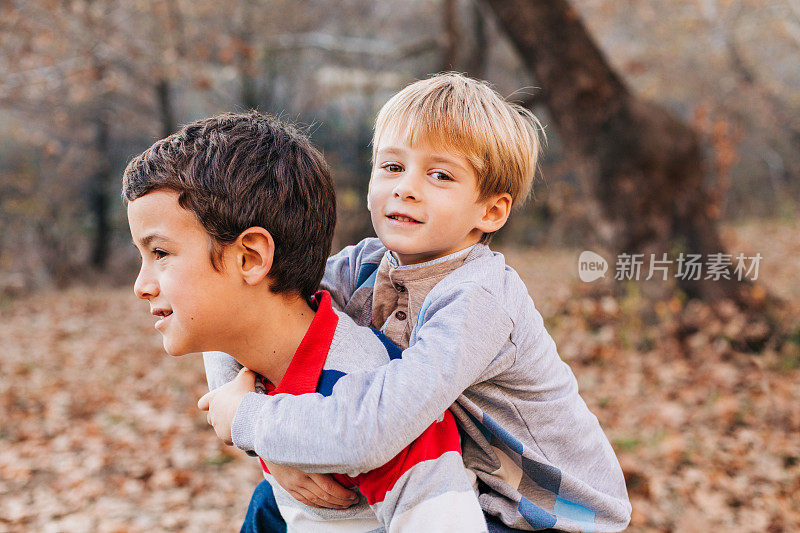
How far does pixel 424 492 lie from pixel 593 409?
14.7 feet

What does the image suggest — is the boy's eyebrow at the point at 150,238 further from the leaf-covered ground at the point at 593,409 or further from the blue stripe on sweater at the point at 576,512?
the leaf-covered ground at the point at 593,409

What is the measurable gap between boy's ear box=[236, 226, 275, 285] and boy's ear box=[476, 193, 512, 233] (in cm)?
53

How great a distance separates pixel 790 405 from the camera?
205 inches

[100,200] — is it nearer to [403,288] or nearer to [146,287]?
[146,287]

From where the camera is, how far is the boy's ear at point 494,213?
1.75 m

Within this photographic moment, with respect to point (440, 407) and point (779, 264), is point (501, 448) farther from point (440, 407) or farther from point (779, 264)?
point (779, 264)

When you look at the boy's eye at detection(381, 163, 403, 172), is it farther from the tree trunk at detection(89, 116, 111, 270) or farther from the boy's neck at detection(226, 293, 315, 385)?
the tree trunk at detection(89, 116, 111, 270)

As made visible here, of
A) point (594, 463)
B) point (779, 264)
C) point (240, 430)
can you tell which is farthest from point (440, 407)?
point (779, 264)

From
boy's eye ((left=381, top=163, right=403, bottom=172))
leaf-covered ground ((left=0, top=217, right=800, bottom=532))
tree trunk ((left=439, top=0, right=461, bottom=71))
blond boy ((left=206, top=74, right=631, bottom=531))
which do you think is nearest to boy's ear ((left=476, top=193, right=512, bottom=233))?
blond boy ((left=206, top=74, right=631, bottom=531))

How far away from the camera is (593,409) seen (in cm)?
557

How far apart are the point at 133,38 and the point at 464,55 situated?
6.23 metres

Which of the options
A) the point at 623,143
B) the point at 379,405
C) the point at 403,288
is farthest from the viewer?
the point at 623,143

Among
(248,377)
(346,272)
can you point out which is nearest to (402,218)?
(346,272)

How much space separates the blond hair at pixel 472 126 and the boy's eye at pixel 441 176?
0.06 m
